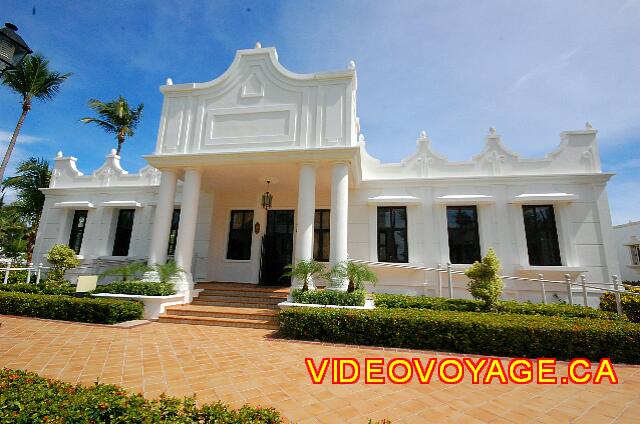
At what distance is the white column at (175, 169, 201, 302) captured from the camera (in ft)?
30.1

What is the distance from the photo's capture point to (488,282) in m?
8.23

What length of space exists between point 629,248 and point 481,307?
69.4 feet

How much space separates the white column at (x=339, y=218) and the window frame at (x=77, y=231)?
12454 mm

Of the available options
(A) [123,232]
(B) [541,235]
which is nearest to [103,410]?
(B) [541,235]

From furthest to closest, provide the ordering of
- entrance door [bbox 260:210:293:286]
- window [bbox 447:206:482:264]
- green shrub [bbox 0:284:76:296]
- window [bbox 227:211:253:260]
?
window [bbox 227:211:253:260]
entrance door [bbox 260:210:293:286]
window [bbox 447:206:482:264]
green shrub [bbox 0:284:76:296]

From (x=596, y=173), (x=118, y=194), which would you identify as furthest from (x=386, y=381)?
(x=118, y=194)

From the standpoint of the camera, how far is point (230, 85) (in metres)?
10.4

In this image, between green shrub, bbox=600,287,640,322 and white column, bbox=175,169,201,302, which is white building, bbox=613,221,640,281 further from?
white column, bbox=175,169,201,302

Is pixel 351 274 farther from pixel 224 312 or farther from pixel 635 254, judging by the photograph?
pixel 635 254

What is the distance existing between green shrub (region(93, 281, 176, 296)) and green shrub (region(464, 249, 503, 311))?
28.9ft

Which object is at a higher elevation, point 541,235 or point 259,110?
point 259,110

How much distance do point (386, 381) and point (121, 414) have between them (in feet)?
10.7

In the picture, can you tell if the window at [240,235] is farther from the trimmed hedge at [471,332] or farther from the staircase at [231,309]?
the trimmed hedge at [471,332]

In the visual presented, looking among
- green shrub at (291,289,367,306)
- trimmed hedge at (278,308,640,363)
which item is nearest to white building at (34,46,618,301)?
green shrub at (291,289,367,306)
